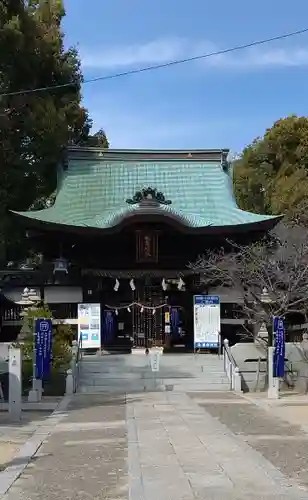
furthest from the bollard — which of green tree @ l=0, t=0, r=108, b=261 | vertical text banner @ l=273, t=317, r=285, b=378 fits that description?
green tree @ l=0, t=0, r=108, b=261

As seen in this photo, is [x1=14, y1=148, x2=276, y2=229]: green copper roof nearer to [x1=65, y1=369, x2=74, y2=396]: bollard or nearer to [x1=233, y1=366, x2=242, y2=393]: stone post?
[x1=233, y1=366, x2=242, y2=393]: stone post

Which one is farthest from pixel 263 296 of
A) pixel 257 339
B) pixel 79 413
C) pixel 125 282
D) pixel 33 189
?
pixel 33 189

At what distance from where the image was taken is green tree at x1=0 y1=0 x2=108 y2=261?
22.7 metres

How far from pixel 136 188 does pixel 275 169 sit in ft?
44.3

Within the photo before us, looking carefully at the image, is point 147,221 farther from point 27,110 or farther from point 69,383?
point 27,110

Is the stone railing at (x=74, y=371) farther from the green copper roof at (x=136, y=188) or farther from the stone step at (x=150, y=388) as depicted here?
the green copper roof at (x=136, y=188)

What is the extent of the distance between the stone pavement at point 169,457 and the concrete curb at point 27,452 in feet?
0.32

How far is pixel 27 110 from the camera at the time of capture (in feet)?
79.4

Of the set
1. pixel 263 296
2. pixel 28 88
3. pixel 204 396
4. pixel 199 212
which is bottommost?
pixel 204 396

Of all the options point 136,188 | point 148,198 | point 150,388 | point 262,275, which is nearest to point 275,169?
point 136,188

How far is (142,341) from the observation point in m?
21.9

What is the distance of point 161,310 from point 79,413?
9140mm

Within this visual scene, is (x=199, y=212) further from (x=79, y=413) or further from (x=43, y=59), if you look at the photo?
(x=79, y=413)

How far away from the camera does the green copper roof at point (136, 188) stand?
22312mm
